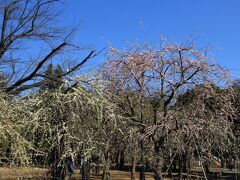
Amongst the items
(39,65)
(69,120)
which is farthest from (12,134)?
(39,65)

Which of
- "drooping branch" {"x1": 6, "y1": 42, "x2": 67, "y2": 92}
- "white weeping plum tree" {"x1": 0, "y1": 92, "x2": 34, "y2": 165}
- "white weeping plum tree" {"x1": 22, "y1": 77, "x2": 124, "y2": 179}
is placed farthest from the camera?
"drooping branch" {"x1": 6, "y1": 42, "x2": 67, "y2": 92}

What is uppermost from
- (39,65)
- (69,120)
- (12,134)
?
(39,65)

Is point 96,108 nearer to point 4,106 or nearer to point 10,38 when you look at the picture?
point 4,106

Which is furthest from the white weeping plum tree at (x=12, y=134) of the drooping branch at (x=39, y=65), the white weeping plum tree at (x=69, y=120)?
the drooping branch at (x=39, y=65)

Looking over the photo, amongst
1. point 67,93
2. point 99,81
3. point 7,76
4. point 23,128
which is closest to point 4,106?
point 23,128

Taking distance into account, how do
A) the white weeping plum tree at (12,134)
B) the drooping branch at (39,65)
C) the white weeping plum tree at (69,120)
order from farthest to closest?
the drooping branch at (39,65)
the white weeping plum tree at (69,120)
the white weeping plum tree at (12,134)

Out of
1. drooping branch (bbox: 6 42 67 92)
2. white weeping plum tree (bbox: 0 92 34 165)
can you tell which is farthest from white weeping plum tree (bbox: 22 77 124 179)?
drooping branch (bbox: 6 42 67 92)

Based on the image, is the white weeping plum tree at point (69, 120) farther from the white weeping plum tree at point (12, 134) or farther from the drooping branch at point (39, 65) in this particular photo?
the drooping branch at point (39, 65)

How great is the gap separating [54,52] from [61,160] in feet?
14.4

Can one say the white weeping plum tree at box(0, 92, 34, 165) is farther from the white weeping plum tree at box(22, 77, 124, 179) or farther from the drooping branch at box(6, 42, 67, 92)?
the drooping branch at box(6, 42, 67, 92)

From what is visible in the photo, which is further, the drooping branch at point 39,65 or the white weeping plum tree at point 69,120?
the drooping branch at point 39,65

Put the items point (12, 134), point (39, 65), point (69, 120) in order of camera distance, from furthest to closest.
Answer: point (39, 65) < point (69, 120) < point (12, 134)

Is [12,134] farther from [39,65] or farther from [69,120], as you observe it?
[39,65]

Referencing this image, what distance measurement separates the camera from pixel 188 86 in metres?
11.9
